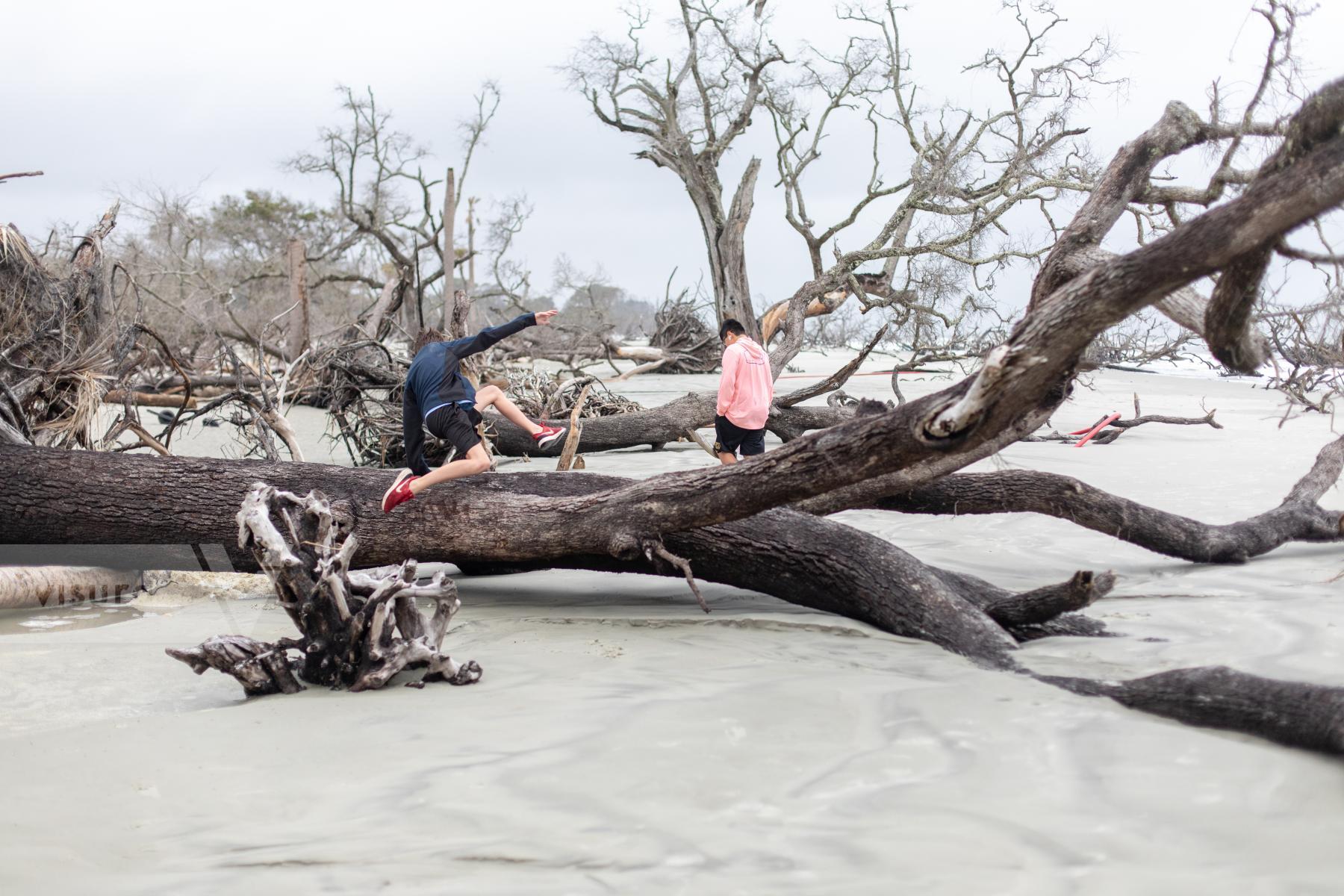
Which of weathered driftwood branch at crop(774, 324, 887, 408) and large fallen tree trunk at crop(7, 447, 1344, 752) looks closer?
large fallen tree trunk at crop(7, 447, 1344, 752)

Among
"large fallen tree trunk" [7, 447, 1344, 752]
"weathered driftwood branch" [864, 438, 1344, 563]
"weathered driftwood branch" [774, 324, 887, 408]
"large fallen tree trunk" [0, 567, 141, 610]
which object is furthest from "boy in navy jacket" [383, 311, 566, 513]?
"weathered driftwood branch" [774, 324, 887, 408]

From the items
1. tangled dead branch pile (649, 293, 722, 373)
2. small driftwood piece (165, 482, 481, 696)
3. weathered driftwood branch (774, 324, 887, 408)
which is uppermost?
tangled dead branch pile (649, 293, 722, 373)

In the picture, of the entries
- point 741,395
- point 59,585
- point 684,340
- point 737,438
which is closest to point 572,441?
point 737,438

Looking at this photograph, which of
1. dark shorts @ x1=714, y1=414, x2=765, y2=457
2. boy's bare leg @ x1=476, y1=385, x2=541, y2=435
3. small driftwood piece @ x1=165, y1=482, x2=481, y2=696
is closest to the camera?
small driftwood piece @ x1=165, y1=482, x2=481, y2=696

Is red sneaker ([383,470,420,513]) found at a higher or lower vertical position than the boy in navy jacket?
lower

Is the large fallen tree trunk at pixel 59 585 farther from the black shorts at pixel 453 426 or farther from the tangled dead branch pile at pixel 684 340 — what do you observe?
the tangled dead branch pile at pixel 684 340

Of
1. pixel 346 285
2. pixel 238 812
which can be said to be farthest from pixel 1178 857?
pixel 346 285

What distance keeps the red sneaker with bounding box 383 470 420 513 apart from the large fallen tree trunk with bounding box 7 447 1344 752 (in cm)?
9

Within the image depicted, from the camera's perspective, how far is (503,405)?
7328mm

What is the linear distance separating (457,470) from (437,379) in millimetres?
684

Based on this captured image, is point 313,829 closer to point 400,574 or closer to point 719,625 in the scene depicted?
point 400,574

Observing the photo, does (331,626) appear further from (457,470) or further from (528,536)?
(457,470)

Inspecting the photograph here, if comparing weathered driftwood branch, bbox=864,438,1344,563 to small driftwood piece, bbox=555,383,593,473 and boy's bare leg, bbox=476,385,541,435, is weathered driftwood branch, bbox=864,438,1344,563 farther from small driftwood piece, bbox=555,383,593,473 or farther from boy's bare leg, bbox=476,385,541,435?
small driftwood piece, bbox=555,383,593,473

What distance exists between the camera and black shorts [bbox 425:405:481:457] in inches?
238
